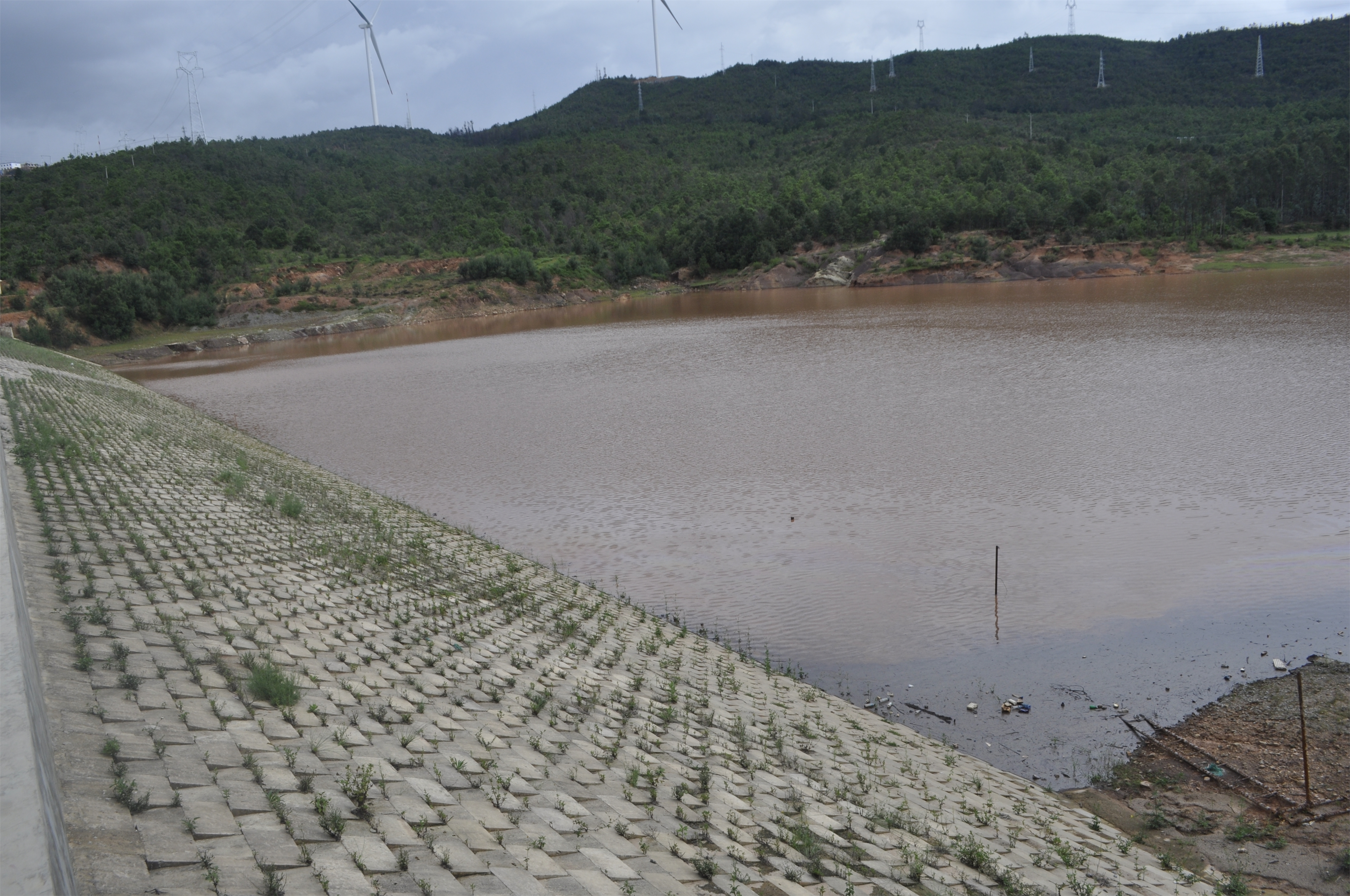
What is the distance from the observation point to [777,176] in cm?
12081

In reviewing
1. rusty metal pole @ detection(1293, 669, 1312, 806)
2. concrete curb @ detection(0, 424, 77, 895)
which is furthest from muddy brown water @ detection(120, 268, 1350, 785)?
concrete curb @ detection(0, 424, 77, 895)

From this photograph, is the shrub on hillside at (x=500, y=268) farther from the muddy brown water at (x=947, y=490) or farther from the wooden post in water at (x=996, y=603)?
the wooden post in water at (x=996, y=603)

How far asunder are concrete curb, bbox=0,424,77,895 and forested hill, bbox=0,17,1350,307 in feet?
239

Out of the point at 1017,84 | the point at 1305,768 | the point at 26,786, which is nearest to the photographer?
the point at 26,786

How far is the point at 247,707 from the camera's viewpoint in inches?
240

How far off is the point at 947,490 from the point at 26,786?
15687 millimetres

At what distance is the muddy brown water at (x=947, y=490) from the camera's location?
34.5 feet

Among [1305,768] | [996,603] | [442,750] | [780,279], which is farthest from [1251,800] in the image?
[780,279]

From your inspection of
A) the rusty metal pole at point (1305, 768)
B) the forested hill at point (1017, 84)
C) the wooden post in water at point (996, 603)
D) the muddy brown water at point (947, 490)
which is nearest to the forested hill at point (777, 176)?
the forested hill at point (1017, 84)

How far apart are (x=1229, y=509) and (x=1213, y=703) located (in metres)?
6.96

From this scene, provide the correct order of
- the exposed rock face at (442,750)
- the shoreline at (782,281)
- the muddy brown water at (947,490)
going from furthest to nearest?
the shoreline at (782,281), the muddy brown water at (947,490), the exposed rock face at (442,750)

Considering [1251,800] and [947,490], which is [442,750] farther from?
[947,490]

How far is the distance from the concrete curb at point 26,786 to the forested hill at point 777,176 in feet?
239

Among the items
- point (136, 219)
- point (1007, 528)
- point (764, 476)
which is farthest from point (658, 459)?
point (136, 219)
